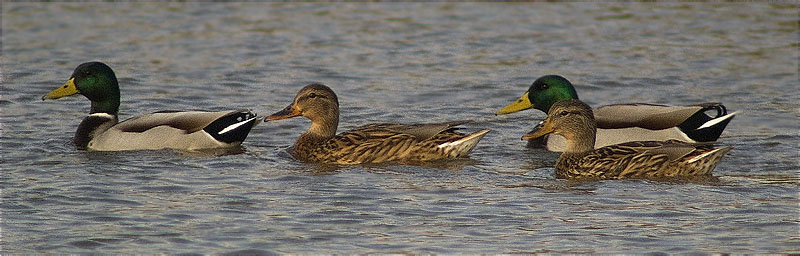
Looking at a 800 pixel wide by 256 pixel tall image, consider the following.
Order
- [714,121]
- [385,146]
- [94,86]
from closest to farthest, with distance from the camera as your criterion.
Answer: [385,146]
[714,121]
[94,86]

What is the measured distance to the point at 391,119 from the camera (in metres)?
13.8

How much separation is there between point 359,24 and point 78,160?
8.67 meters

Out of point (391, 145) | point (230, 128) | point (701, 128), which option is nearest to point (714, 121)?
Answer: point (701, 128)

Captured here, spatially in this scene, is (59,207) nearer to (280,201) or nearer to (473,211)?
(280,201)

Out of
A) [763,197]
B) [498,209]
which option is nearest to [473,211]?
[498,209]

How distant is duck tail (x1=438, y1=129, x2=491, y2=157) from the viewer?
11445 millimetres

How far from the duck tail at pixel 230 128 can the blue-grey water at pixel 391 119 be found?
9.7 inches

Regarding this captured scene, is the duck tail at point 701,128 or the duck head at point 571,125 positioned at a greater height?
the duck head at point 571,125

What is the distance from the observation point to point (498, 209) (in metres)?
9.31

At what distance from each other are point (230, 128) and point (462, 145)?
208 cm

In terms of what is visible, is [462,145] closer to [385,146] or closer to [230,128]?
[385,146]

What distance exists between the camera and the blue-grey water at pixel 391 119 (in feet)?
28.2

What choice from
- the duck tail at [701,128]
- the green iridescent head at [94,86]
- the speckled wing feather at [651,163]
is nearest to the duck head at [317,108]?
the green iridescent head at [94,86]

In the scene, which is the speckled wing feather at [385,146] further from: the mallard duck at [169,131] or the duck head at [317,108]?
the mallard duck at [169,131]
